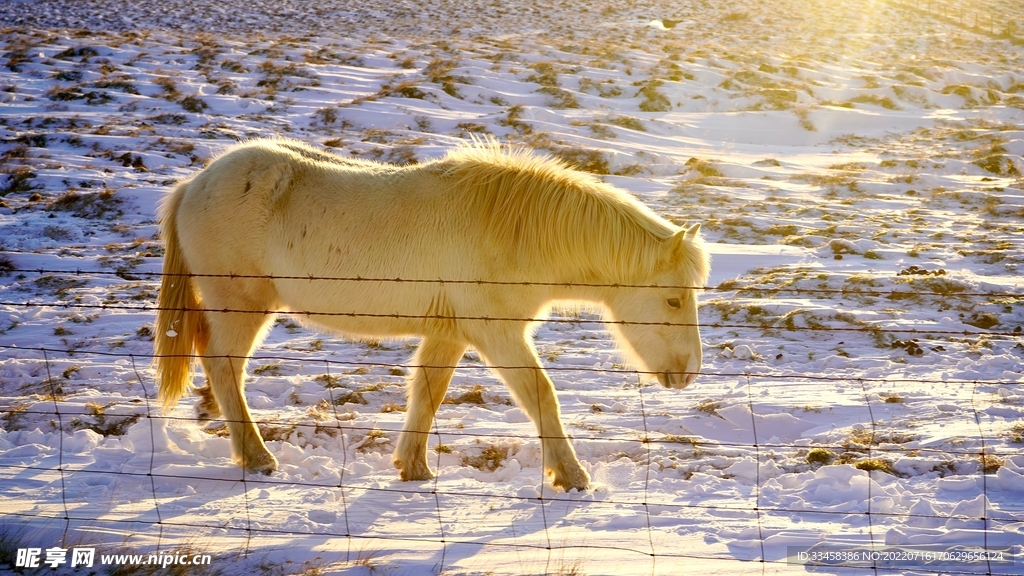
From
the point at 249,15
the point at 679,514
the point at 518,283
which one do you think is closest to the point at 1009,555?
the point at 679,514

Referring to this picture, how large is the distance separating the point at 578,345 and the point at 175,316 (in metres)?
3.19

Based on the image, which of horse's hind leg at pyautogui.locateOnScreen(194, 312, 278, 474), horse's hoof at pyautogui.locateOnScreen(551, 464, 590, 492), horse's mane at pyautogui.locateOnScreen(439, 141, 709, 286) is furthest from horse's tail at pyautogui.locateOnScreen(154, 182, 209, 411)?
horse's hoof at pyautogui.locateOnScreen(551, 464, 590, 492)

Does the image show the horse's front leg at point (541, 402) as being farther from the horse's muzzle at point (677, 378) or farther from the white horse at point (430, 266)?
the horse's muzzle at point (677, 378)

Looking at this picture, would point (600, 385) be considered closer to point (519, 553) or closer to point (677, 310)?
point (677, 310)

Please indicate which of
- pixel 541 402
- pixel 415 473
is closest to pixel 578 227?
pixel 541 402

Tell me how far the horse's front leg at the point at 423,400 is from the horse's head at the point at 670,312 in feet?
3.11

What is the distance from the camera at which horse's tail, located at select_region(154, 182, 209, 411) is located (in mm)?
4875

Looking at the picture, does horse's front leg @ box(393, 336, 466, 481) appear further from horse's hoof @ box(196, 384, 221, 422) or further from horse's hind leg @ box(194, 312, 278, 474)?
horse's hoof @ box(196, 384, 221, 422)

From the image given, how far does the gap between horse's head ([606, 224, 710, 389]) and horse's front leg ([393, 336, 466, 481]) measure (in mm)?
949

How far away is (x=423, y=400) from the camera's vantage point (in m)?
4.63

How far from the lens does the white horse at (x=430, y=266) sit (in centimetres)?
431

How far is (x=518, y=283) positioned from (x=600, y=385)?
1970 mm

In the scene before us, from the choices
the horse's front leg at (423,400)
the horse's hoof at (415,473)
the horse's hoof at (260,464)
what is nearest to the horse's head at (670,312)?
the horse's front leg at (423,400)

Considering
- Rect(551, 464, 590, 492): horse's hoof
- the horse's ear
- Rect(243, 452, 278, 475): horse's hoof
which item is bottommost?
Rect(243, 452, 278, 475): horse's hoof
